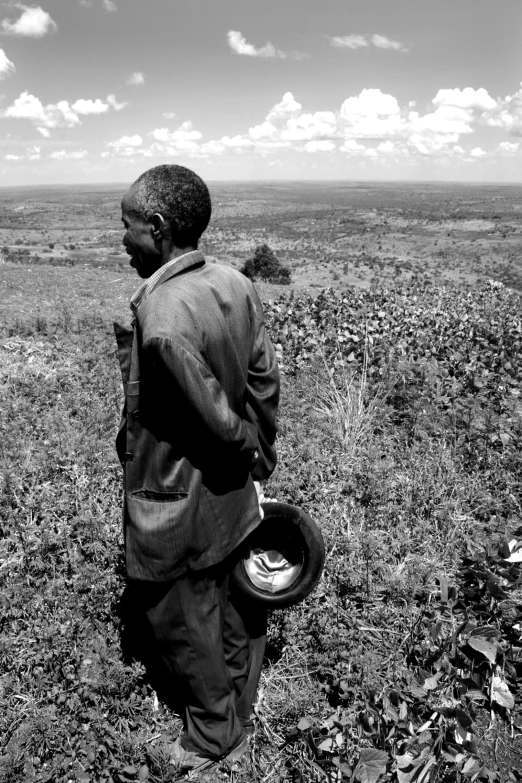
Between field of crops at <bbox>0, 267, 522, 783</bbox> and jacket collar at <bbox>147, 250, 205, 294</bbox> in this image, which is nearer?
jacket collar at <bbox>147, 250, 205, 294</bbox>

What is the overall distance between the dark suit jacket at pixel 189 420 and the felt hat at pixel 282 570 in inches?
8.7

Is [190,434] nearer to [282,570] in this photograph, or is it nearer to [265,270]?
[282,570]

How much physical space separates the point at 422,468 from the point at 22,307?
24.4ft

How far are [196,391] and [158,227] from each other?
49 centimetres

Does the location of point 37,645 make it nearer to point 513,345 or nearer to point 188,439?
point 188,439

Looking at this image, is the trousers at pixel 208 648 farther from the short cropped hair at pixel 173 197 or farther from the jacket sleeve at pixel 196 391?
the short cropped hair at pixel 173 197

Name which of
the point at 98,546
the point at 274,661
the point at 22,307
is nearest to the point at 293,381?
the point at 98,546

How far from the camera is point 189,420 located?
4.87 ft

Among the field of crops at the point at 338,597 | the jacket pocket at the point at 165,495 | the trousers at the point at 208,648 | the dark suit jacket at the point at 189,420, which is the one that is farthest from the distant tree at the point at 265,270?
the jacket pocket at the point at 165,495

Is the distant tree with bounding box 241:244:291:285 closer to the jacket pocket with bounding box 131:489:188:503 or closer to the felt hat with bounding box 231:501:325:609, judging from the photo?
the felt hat with bounding box 231:501:325:609

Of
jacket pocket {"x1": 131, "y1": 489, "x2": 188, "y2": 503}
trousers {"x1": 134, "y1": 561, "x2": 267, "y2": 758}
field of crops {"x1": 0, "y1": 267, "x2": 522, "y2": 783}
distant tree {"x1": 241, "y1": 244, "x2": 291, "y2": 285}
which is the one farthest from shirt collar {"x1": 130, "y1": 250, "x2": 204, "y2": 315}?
distant tree {"x1": 241, "y1": 244, "x2": 291, "y2": 285}

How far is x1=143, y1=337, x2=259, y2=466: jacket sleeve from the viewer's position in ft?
4.56

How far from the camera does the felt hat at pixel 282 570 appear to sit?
1.97 metres

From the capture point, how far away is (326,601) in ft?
8.91
